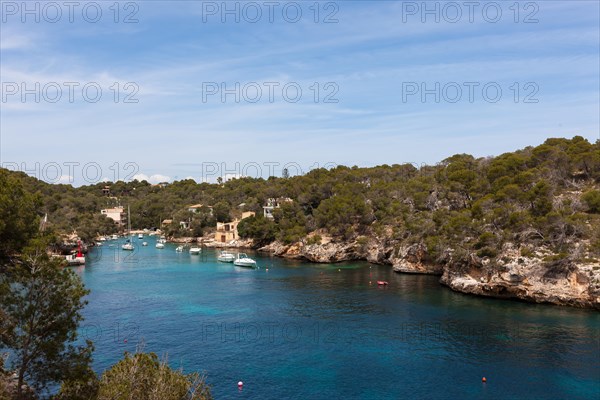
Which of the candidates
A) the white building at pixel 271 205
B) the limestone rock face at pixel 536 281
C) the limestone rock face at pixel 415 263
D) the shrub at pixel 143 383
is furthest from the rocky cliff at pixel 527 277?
the white building at pixel 271 205

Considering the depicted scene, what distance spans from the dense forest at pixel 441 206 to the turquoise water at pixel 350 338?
Answer: 8.13 meters

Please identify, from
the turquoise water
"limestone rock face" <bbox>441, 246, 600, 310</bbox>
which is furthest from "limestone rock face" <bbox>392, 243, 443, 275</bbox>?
"limestone rock face" <bbox>441, 246, 600, 310</bbox>

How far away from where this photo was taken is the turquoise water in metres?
29.4

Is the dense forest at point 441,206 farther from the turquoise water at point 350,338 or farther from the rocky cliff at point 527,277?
the turquoise water at point 350,338

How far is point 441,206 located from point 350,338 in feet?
145

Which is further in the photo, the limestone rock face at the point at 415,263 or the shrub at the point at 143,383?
the limestone rock face at the point at 415,263

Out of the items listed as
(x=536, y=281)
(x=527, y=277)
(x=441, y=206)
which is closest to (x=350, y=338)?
(x=527, y=277)

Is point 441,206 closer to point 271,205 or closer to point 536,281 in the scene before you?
point 536,281

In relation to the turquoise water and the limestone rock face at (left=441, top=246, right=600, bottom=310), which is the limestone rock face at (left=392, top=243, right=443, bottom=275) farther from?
the limestone rock face at (left=441, top=246, right=600, bottom=310)

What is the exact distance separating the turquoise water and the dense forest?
8.13 metres

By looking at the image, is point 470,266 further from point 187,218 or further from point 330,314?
point 187,218

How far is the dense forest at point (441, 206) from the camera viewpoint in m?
52.2

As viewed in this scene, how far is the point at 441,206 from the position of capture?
76938mm

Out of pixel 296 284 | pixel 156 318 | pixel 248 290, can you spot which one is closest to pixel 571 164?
pixel 296 284
